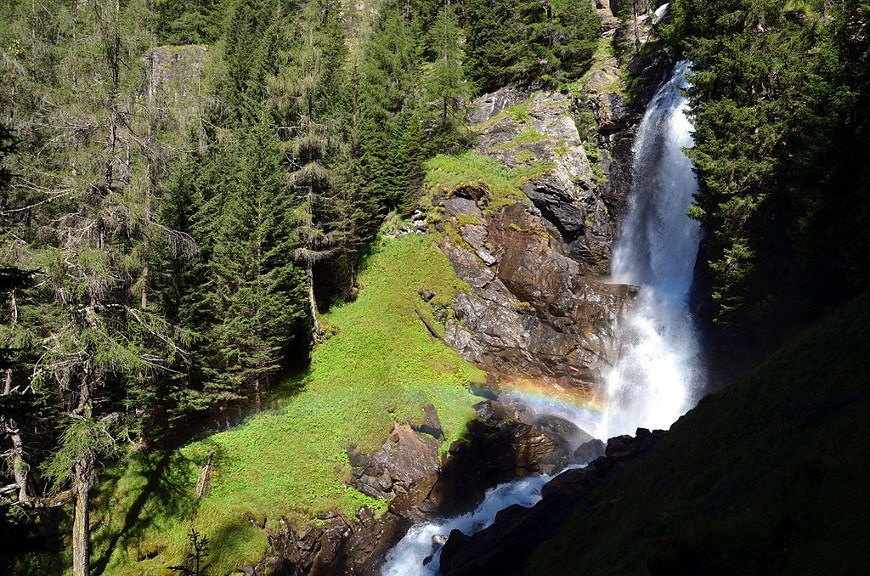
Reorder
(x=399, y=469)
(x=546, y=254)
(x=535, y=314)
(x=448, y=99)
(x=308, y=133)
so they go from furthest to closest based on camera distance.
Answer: (x=448, y=99) < (x=546, y=254) < (x=535, y=314) < (x=308, y=133) < (x=399, y=469)

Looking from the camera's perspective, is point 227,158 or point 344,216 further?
point 344,216

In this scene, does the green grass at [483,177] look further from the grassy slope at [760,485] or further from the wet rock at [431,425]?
the grassy slope at [760,485]

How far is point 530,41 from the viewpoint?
44.1m

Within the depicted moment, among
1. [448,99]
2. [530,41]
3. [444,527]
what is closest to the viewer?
[444,527]

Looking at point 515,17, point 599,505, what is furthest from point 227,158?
point 515,17

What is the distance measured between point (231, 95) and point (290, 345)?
64.9 feet

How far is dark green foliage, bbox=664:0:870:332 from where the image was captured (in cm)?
1619

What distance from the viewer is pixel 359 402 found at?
886 inches

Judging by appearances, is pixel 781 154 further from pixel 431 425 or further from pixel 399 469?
pixel 399 469

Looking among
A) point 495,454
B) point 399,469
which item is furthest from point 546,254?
point 399,469

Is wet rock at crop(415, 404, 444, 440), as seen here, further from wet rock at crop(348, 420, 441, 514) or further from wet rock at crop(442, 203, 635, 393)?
wet rock at crop(442, 203, 635, 393)

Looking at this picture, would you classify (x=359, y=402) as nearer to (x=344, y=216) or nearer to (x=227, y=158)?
(x=344, y=216)

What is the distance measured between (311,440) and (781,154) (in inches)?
999

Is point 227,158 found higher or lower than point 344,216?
higher
